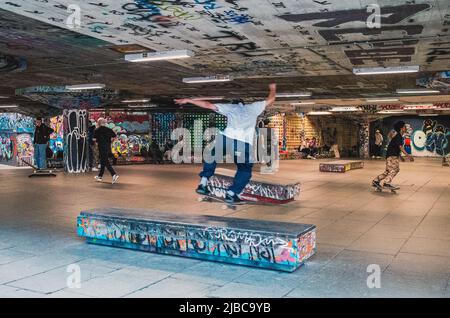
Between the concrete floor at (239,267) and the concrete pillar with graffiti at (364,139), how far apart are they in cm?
2358

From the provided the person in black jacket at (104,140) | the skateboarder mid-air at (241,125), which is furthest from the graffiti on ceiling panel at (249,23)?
the person in black jacket at (104,140)

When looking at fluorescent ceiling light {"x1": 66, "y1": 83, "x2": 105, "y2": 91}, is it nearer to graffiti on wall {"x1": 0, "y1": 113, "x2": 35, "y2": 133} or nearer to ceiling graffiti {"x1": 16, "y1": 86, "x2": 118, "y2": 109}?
ceiling graffiti {"x1": 16, "y1": 86, "x2": 118, "y2": 109}

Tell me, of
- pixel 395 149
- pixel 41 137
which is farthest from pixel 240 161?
pixel 41 137

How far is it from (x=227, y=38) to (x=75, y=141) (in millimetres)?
11968

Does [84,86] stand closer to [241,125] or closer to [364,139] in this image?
[241,125]

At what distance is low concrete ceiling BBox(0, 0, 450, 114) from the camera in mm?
5949

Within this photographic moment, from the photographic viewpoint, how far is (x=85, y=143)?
1809cm

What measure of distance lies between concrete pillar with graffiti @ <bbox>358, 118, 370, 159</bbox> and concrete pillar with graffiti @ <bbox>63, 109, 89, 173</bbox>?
23.0m

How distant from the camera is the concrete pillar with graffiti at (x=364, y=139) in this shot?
110ft

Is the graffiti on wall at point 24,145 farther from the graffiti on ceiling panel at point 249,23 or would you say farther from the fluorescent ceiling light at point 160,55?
the graffiti on ceiling panel at point 249,23

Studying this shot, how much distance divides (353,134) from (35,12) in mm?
35691

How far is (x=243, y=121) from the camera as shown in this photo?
653 cm
